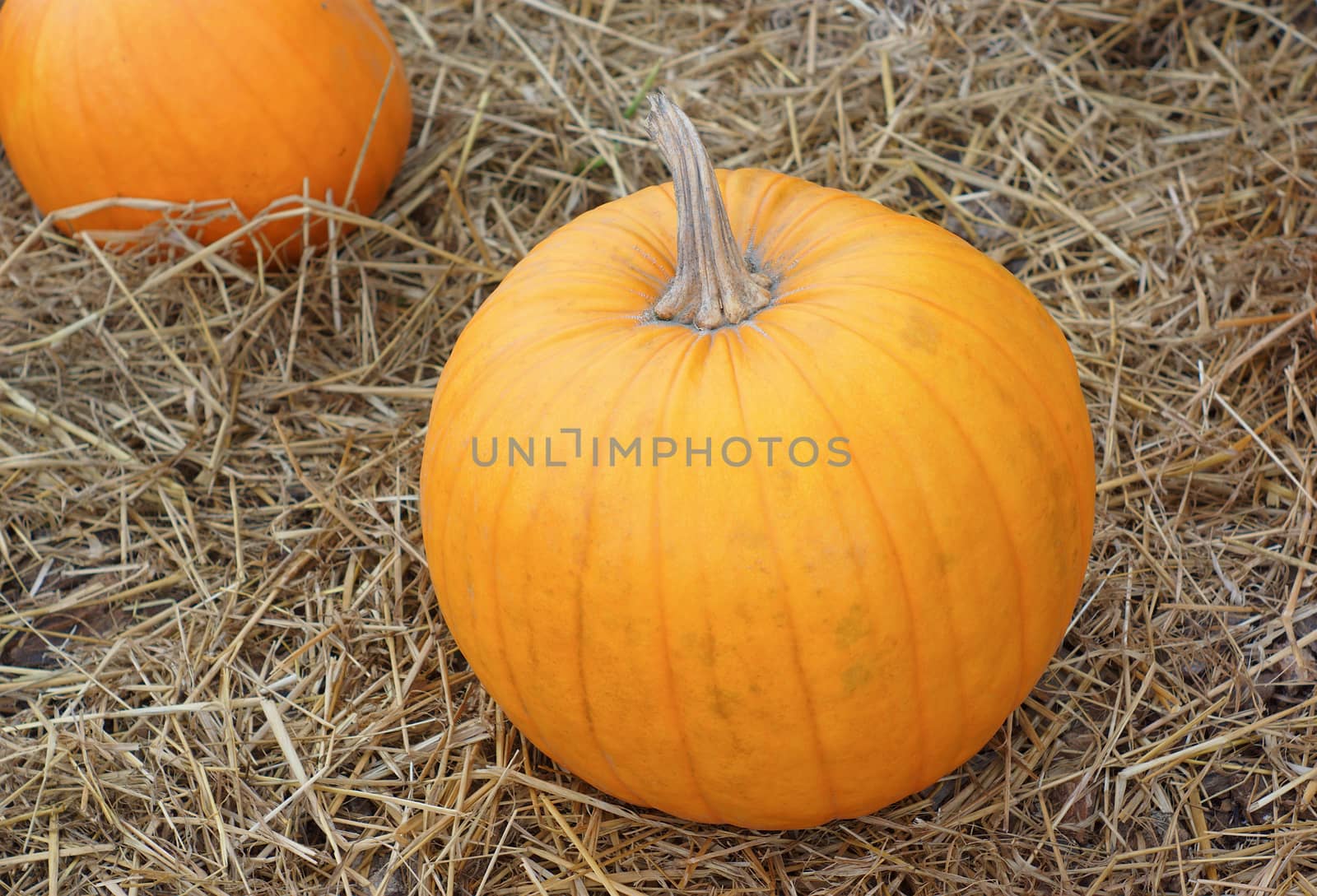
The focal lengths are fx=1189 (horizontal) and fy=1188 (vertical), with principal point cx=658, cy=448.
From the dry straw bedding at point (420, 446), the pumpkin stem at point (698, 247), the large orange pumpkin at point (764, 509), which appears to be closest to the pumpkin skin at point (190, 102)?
the dry straw bedding at point (420, 446)

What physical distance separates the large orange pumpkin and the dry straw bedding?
12.8 inches

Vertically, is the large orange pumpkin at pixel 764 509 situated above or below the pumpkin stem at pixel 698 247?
below

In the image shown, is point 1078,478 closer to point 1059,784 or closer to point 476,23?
point 1059,784

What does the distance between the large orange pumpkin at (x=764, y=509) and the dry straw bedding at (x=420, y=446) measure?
0.33 meters

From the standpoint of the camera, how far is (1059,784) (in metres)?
2.13

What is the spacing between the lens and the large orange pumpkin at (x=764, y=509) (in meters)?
1.67

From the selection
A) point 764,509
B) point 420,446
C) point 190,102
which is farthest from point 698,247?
point 190,102

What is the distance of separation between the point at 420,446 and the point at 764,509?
4.43 feet

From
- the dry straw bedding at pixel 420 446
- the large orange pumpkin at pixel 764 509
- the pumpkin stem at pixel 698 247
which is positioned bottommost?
the dry straw bedding at pixel 420 446

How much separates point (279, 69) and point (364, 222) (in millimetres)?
418

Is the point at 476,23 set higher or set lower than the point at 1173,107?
higher

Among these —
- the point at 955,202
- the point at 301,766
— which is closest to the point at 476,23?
the point at 955,202

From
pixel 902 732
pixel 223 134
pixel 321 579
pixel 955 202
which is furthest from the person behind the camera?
pixel 955 202

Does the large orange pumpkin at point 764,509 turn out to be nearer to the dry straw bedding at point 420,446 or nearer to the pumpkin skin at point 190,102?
the dry straw bedding at point 420,446
